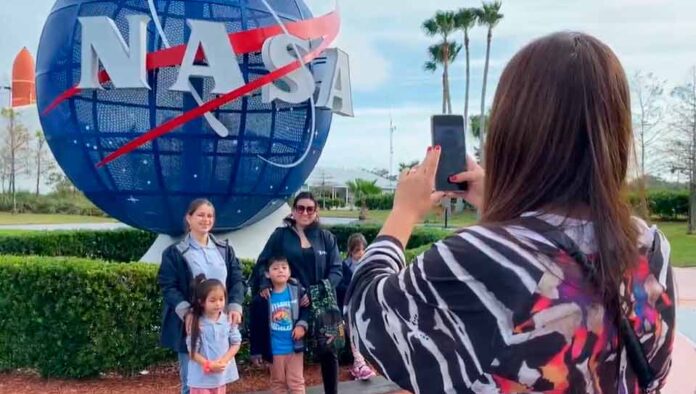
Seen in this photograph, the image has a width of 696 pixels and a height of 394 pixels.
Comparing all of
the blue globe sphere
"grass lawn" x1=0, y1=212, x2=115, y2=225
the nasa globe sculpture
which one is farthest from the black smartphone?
"grass lawn" x1=0, y1=212, x2=115, y2=225

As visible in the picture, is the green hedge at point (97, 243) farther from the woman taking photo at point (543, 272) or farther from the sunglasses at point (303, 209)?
the woman taking photo at point (543, 272)

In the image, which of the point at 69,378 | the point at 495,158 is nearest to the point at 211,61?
the point at 69,378

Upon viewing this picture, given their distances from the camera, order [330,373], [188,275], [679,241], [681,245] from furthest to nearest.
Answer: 1. [679,241]
2. [681,245]
3. [330,373]
4. [188,275]

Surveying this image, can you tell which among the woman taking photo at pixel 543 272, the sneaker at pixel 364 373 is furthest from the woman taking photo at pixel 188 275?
the woman taking photo at pixel 543 272

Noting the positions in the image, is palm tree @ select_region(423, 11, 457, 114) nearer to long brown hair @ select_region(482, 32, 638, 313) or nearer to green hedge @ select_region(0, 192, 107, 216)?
green hedge @ select_region(0, 192, 107, 216)

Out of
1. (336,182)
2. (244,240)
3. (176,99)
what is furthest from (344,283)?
(336,182)

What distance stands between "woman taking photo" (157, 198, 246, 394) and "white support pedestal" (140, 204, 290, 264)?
397cm

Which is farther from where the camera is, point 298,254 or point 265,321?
point 298,254

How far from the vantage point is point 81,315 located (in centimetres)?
586

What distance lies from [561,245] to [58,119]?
7.81 m

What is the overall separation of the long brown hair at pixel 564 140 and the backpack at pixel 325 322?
3.97 metres

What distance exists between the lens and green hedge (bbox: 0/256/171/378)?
231 inches

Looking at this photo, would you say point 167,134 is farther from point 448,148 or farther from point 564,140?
point 564,140

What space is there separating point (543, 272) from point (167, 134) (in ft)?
22.5
